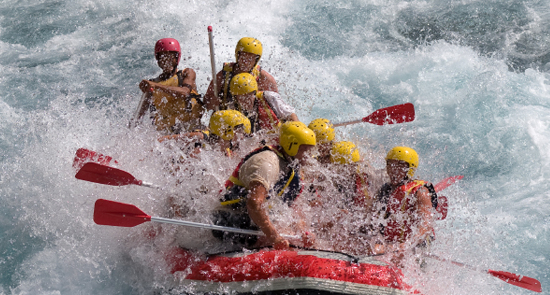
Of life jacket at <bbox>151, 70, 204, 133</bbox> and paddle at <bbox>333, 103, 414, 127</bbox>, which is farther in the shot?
paddle at <bbox>333, 103, 414, 127</bbox>

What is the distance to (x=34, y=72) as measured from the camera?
28.1 ft

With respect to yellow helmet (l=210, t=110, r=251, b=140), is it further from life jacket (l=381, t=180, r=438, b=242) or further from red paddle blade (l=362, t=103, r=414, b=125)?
red paddle blade (l=362, t=103, r=414, b=125)

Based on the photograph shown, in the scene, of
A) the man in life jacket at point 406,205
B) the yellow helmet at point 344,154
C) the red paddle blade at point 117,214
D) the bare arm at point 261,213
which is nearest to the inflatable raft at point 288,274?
the bare arm at point 261,213

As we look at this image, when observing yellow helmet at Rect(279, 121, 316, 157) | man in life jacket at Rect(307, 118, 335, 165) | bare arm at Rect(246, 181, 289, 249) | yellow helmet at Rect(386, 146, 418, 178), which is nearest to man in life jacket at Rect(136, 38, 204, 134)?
man in life jacket at Rect(307, 118, 335, 165)

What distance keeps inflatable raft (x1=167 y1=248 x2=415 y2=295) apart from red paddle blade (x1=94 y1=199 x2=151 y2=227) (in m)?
0.52

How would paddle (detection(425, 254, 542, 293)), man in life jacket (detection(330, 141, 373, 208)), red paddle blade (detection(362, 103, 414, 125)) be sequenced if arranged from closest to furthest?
paddle (detection(425, 254, 542, 293)) → man in life jacket (detection(330, 141, 373, 208)) → red paddle blade (detection(362, 103, 414, 125))

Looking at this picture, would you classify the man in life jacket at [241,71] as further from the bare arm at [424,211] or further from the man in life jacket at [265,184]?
the bare arm at [424,211]

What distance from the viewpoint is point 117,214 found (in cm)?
382

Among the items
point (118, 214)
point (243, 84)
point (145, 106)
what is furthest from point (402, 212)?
point (145, 106)

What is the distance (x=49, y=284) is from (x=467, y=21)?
8969 millimetres

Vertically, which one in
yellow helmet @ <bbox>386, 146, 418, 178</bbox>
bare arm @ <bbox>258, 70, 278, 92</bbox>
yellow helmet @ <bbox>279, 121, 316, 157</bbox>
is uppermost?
yellow helmet @ <bbox>279, 121, 316, 157</bbox>

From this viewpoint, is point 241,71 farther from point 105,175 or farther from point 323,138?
point 105,175

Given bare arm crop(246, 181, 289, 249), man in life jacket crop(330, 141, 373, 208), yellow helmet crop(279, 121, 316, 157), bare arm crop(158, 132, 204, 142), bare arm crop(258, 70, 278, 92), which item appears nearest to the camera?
bare arm crop(246, 181, 289, 249)

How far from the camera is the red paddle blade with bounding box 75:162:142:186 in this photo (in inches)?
164
